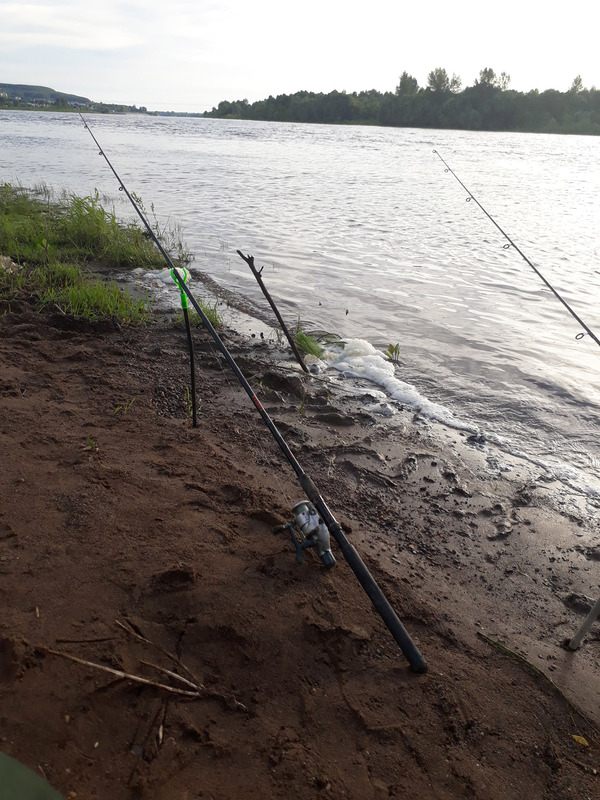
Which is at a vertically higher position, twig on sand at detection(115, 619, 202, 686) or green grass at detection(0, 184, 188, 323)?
green grass at detection(0, 184, 188, 323)

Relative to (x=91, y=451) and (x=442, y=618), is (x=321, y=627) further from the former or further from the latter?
(x=91, y=451)

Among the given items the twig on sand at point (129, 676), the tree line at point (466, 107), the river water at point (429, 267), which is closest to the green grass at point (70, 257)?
the river water at point (429, 267)

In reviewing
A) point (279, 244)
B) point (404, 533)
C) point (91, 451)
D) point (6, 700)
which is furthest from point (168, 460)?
point (279, 244)

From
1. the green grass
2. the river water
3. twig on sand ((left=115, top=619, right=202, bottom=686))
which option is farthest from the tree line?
twig on sand ((left=115, top=619, right=202, bottom=686))

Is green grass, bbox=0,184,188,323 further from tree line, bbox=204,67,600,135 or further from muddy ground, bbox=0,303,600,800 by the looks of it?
tree line, bbox=204,67,600,135

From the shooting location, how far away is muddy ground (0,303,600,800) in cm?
187

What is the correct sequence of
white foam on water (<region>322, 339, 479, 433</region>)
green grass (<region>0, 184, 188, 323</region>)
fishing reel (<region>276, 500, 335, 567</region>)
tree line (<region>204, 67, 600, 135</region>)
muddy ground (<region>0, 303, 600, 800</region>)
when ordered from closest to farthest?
1. muddy ground (<region>0, 303, 600, 800</region>)
2. fishing reel (<region>276, 500, 335, 567</region>)
3. white foam on water (<region>322, 339, 479, 433</region>)
4. green grass (<region>0, 184, 188, 323</region>)
5. tree line (<region>204, 67, 600, 135</region>)

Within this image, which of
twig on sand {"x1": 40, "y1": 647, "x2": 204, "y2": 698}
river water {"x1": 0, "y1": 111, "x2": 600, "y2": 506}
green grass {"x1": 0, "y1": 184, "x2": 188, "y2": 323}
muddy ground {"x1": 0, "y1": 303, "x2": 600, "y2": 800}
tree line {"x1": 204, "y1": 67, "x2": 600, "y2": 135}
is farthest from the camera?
tree line {"x1": 204, "y1": 67, "x2": 600, "y2": 135}

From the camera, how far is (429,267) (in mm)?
9539

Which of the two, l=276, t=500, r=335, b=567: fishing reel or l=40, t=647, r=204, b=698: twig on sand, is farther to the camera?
l=276, t=500, r=335, b=567: fishing reel

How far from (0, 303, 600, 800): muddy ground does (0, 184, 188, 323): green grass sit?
1.68 m

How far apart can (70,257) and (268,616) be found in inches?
264

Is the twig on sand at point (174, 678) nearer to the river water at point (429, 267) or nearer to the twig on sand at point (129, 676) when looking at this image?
the twig on sand at point (129, 676)

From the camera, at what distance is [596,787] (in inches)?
78.1
